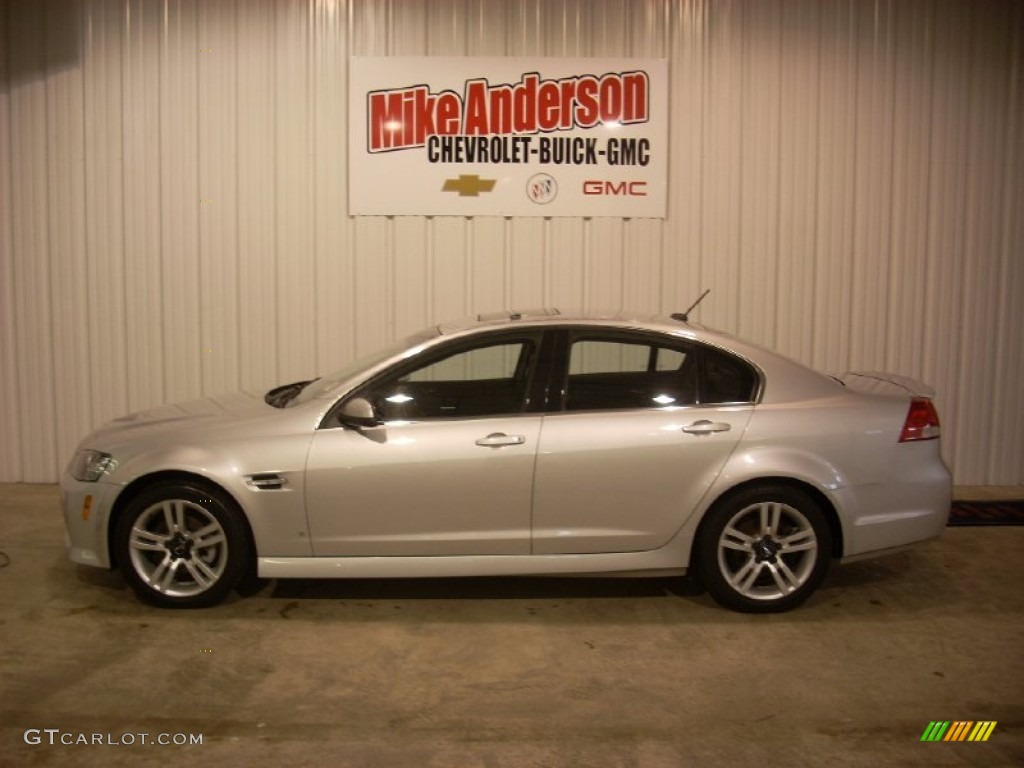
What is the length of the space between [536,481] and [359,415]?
3.15 feet

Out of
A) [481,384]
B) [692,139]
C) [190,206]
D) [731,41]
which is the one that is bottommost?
[481,384]

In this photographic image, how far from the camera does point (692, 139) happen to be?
8289 mm

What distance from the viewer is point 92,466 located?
18.1 feet

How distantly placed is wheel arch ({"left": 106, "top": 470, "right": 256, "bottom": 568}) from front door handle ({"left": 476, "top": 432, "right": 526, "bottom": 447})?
4.22 ft

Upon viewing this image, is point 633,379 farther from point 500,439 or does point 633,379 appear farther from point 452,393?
point 452,393

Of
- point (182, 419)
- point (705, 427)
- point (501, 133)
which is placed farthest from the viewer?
point (501, 133)

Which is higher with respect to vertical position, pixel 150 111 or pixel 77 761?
pixel 150 111

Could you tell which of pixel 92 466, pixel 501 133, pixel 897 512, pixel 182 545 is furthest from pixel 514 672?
pixel 501 133

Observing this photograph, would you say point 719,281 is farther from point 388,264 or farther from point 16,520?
point 16,520

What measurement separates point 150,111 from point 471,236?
2719mm

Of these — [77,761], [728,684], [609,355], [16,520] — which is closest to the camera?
[77,761]

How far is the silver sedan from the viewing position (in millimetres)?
5316

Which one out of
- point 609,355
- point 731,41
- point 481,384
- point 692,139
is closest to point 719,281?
point 692,139

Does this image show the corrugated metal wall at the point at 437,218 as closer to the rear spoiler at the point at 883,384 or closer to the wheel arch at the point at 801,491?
the rear spoiler at the point at 883,384
